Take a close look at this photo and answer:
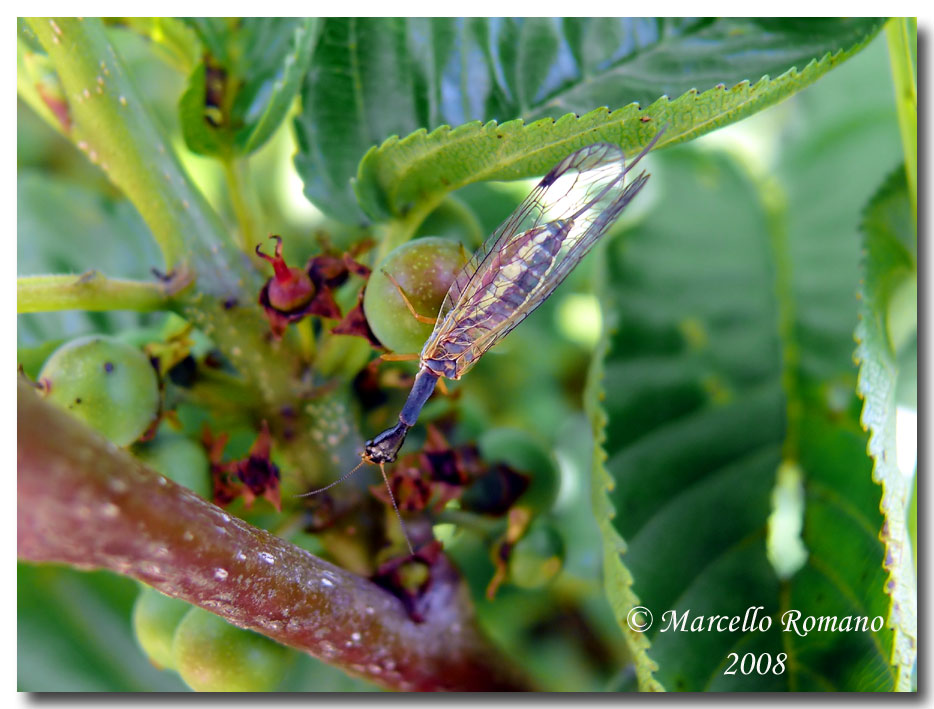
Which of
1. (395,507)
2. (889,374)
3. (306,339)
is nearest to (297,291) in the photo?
(306,339)

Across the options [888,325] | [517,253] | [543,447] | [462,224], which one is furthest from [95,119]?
[888,325]

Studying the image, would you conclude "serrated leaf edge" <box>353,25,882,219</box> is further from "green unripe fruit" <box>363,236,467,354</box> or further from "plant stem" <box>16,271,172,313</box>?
"plant stem" <box>16,271,172,313</box>

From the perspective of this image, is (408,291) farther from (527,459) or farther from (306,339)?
(527,459)

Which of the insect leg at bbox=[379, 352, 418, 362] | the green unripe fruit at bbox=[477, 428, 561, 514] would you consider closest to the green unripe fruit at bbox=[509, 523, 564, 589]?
the green unripe fruit at bbox=[477, 428, 561, 514]

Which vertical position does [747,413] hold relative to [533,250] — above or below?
below

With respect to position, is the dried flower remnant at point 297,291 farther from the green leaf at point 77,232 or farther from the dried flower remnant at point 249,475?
the green leaf at point 77,232

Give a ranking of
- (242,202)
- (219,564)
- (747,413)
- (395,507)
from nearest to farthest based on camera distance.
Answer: (219,564)
(395,507)
(242,202)
(747,413)

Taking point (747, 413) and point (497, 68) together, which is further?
point (747, 413)

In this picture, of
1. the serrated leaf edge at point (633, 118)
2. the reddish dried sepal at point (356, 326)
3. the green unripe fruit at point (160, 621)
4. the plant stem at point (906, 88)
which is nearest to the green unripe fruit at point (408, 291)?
the reddish dried sepal at point (356, 326)

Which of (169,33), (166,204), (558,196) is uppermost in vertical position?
(169,33)
